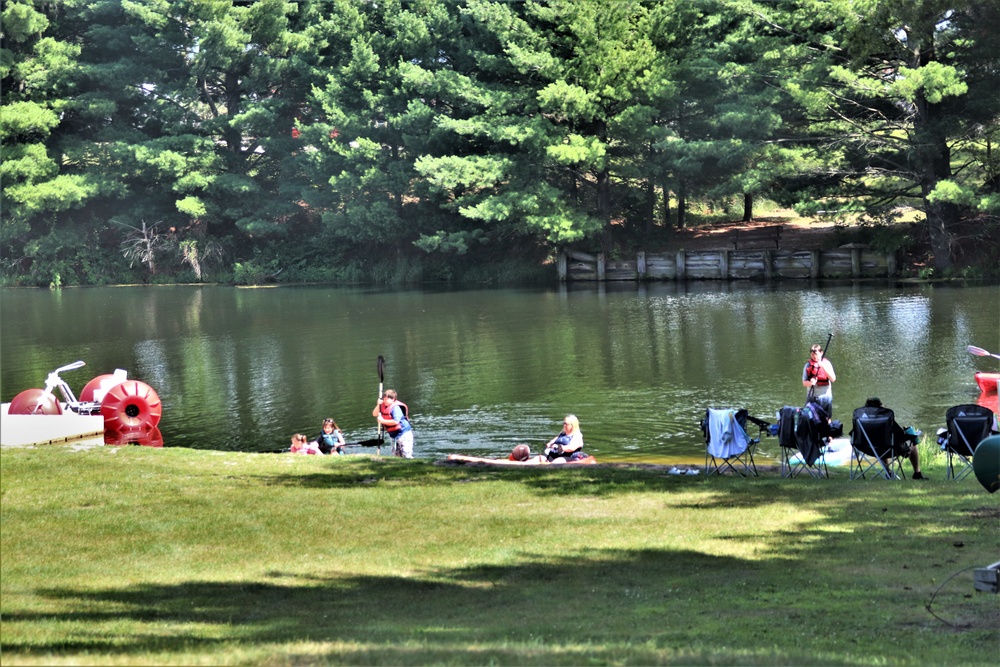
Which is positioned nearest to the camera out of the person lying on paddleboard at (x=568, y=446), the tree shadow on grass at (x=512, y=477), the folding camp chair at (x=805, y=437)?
the tree shadow on grass at (x=512, y=477)

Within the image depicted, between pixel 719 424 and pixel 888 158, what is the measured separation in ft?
108

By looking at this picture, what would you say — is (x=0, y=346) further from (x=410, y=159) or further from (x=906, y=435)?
(x=906, y=435)

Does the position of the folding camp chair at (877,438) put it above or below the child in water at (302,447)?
above

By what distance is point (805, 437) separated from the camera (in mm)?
14031

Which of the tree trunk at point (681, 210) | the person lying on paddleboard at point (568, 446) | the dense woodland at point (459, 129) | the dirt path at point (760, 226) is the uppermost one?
the dense woodland at point (459, 129)

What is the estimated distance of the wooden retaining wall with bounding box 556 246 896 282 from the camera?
4666 centimetres

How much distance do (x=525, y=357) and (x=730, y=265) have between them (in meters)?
22.4

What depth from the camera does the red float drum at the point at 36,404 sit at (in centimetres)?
1920

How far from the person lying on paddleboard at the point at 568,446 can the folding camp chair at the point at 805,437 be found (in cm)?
322

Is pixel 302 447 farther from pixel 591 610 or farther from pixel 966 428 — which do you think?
pixel 591 610

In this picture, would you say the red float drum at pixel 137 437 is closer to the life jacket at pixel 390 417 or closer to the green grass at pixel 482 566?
the life jacket at pixel 390 417

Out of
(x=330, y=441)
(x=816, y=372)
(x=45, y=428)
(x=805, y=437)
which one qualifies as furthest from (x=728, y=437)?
(x=45, y=428)

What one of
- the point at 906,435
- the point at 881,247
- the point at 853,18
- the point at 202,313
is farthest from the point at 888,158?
the point at 906,435

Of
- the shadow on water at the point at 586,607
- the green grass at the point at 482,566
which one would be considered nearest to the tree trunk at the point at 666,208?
the green grass at the point at 482,566
